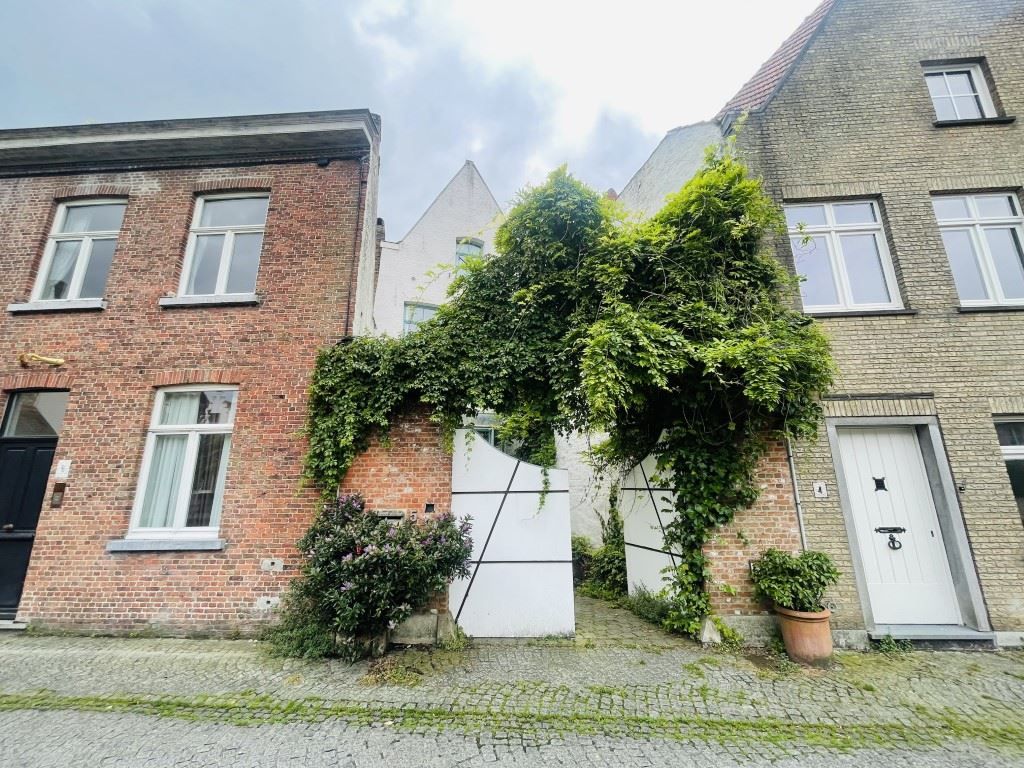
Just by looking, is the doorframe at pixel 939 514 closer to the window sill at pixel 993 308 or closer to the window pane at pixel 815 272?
the window sill at pixel 993 308

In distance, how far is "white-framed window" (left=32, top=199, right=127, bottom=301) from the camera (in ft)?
22.2

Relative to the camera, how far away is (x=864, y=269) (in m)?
6.32

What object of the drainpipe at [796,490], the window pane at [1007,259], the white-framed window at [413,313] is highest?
the white-framed window at [413,313]

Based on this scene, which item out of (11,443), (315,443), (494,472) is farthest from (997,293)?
(11,443)

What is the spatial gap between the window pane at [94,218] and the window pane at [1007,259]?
13419 mm

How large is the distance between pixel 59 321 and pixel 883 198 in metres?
12.4

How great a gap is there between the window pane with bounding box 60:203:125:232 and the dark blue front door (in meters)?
3.46

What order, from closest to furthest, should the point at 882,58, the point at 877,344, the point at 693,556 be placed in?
the point at 693,556, the point at 877,344, the point at 882,58

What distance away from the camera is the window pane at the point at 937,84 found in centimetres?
687

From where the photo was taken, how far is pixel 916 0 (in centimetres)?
705

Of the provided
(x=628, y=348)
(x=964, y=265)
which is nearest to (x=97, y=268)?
(x=628, y=348)

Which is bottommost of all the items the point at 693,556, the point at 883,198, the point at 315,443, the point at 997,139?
the point at 693,556


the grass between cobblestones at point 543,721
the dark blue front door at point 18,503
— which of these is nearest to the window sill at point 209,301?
the dark blue front door at point 18,503

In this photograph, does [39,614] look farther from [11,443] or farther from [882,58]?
[882,58]
